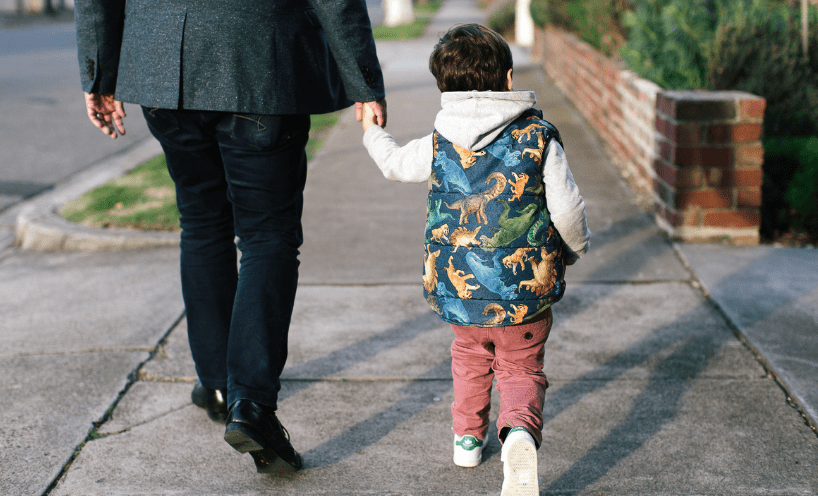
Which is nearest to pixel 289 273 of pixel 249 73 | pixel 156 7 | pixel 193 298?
pixel 193 298

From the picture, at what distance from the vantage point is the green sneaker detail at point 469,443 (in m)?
2.52

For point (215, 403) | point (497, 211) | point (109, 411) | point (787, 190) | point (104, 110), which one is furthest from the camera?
point (787, 190)

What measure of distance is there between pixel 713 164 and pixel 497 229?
2763mm

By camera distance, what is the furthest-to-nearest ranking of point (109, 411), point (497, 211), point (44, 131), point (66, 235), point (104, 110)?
point (44, 131) < point (66, 235) < point (109, 411) < point (104, 110) < point (497, 211)

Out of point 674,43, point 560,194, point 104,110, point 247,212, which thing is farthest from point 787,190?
point 104,110

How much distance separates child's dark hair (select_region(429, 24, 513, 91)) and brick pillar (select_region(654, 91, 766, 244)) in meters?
2.54

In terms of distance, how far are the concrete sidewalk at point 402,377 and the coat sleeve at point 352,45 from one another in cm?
A: 116

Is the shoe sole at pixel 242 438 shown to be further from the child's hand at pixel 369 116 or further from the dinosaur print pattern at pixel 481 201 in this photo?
the child's hand at pixel 369 116

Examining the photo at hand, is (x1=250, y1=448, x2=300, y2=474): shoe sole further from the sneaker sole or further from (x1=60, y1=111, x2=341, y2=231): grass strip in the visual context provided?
(x1=60, y1=111, x2=341, y2=231): grass strip

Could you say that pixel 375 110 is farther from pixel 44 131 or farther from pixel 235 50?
pixel 44 131

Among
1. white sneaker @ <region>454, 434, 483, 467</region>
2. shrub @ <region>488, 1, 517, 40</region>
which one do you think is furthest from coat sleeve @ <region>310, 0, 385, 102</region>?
shrub @ <region>488, 1, 517, 40</region>

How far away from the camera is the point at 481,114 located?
7.38 ft

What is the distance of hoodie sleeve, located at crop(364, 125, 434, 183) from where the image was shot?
92.7 inches

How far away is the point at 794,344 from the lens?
3354 millimetres
